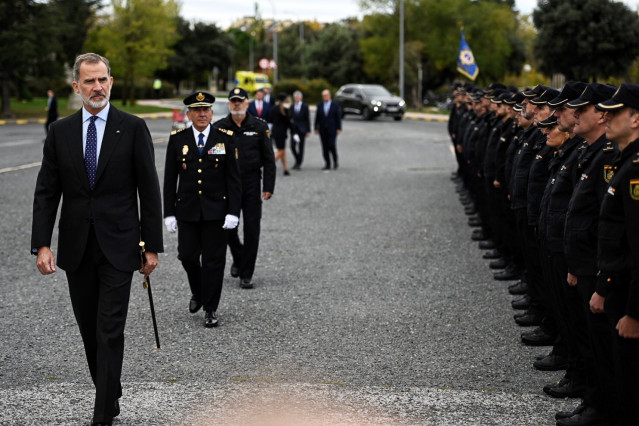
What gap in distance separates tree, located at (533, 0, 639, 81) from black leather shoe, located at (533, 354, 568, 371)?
31.3 meters

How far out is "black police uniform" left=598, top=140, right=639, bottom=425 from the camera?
419 centimetres

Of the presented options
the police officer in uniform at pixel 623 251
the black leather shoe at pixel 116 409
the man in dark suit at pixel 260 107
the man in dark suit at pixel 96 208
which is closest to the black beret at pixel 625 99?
the police officer in uniform at pixel 623 251

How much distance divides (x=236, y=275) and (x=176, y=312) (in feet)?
5.73

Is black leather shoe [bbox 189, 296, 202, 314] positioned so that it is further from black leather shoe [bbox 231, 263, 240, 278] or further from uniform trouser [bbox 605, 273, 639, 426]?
uniform trouser [bbox 605, 273, 639, 426]

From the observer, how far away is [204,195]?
761 centimetres

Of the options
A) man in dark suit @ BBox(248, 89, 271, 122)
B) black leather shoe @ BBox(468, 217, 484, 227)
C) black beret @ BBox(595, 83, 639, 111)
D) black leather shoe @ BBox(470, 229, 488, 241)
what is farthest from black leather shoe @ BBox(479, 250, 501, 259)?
man in dark suit @ BBox(248, 89, 271, 122)

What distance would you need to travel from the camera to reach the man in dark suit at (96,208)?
16.7ft

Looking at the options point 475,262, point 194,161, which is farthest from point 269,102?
point 194,161

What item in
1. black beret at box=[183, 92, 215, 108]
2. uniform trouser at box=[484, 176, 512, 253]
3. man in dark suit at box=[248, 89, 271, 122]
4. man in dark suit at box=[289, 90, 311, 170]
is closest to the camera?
black beret at box=[183, 92, 215, 108]

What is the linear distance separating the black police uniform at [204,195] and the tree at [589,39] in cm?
3061

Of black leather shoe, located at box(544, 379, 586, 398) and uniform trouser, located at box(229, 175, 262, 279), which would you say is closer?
black leather shoe, located at box(544, 379, 586, 398)

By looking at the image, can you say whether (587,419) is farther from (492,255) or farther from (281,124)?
(281,124)

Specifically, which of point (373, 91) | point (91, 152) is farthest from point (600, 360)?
point (373, 91)

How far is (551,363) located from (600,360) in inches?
49.3
